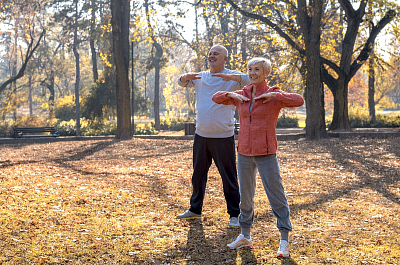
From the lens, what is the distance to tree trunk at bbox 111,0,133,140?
17.5 metres

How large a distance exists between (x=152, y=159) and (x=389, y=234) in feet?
25.7

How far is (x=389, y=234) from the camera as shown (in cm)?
510

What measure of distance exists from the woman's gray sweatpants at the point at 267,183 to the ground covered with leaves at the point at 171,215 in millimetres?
456

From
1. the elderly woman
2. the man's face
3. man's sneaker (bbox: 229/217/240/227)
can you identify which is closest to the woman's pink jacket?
the elderly woman

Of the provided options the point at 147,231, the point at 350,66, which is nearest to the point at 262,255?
the point at 147,231

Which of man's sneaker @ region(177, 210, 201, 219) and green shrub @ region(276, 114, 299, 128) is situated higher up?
green shrub @ region(276, 114, 299, 128)

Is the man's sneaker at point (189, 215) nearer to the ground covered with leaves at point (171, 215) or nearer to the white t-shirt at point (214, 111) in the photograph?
the ground covered with leaves at point (171, 215)

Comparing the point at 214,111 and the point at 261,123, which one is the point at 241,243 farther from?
the point at 214,111

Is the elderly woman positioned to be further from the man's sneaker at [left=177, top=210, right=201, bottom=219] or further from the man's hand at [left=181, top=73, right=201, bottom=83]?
the man's sneaker at [left=177, top=210, right=201, bottom=219]

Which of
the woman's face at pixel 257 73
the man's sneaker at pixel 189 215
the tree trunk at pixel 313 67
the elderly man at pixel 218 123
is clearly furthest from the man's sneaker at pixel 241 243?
the tree trunk at pixel 313 67

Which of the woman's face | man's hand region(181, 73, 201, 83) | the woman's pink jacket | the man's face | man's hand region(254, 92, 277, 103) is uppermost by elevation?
the man's face

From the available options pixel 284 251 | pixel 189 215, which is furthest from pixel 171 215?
pixel 284 251

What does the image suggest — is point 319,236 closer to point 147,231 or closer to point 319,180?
point 147,231

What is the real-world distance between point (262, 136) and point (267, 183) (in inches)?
17.4
